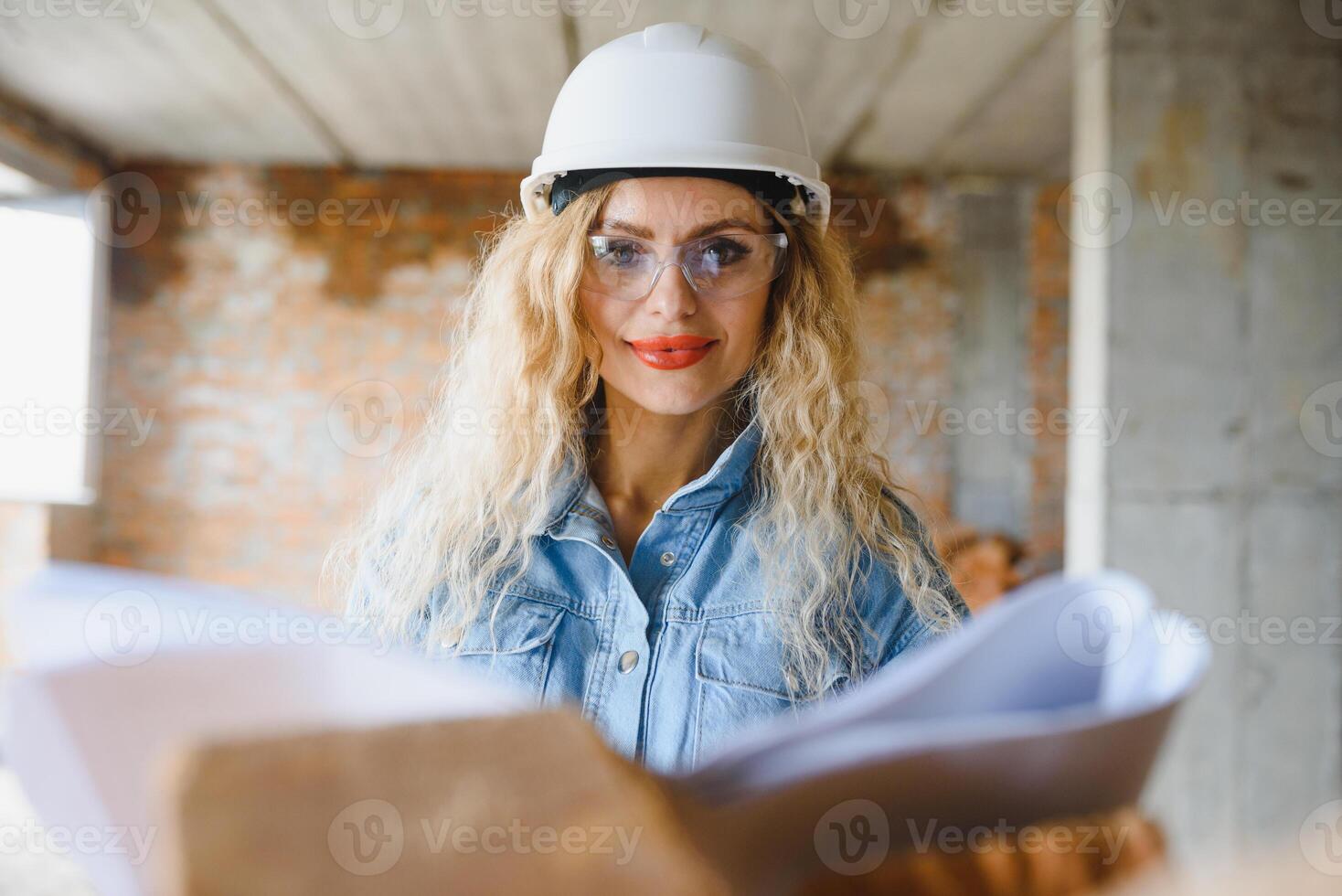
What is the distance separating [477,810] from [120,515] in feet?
22.9

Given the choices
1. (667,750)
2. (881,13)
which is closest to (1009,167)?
(881,13)

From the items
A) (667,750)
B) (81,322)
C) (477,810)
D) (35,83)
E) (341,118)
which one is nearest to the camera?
(477,810)

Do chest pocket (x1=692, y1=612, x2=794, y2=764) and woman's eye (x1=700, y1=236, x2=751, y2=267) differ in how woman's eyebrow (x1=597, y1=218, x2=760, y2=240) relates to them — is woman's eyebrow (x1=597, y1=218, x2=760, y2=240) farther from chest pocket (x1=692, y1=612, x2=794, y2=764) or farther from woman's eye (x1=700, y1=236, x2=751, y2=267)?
chest pocket (x1=692, y1=612, x2=794, y2=764)

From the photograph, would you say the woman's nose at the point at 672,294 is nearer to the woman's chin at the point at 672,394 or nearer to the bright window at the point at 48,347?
the woman's chin at the point at 672,394

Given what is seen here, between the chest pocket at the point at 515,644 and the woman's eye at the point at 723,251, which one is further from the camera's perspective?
the woman's eye at the point at 723,251

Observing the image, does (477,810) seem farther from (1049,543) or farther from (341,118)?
(1049,543)

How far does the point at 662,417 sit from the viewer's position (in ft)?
5.01

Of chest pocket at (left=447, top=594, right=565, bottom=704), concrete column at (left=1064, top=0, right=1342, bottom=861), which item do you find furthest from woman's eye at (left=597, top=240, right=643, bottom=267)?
concrete column at (left=1064, top=0, right=1342, bottom=861)

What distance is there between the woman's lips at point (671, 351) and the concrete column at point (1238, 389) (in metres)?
2.00

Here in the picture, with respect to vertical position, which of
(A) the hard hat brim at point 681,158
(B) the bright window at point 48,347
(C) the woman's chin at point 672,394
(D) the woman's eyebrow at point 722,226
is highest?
(B) the bright window at point 48,347

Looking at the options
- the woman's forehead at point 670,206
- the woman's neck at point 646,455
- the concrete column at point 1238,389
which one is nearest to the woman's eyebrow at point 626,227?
the woman's forehead at point 670,206

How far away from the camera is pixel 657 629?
1296 mm

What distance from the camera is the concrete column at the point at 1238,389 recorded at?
9.51ft

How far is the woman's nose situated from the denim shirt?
0.25 meters
